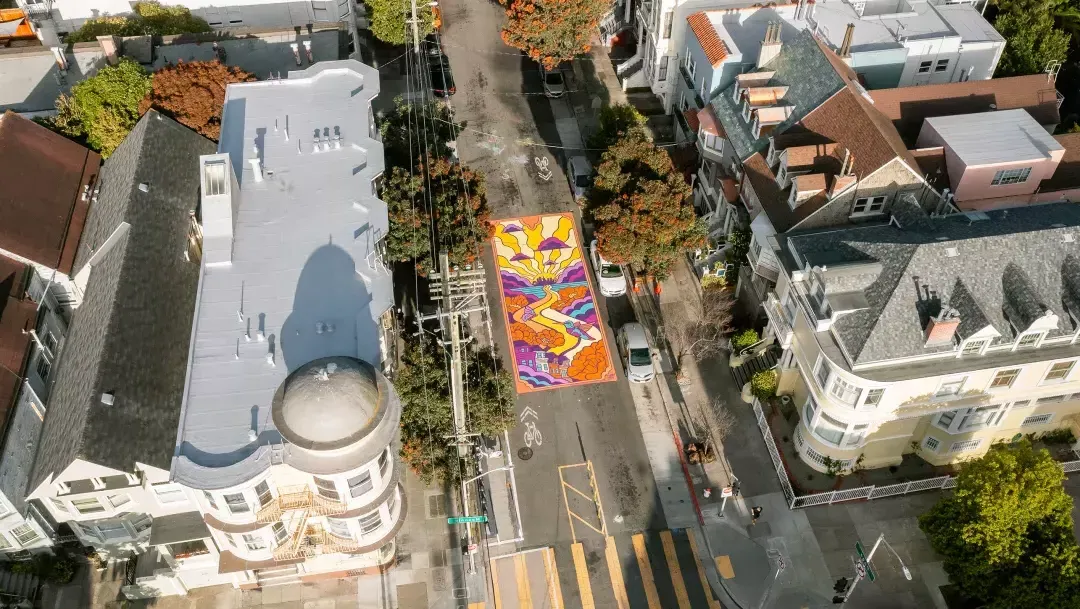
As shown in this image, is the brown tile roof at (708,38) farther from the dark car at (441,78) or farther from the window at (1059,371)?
the window at (1059,371)

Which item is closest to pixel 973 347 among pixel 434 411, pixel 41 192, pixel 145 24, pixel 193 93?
pixel 434 411

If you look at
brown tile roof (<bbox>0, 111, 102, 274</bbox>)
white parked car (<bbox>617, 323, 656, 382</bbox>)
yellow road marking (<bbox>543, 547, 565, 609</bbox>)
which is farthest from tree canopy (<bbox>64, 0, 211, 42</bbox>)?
yellow road marking (<bbox>543, 547, 565, 609</bbox>)

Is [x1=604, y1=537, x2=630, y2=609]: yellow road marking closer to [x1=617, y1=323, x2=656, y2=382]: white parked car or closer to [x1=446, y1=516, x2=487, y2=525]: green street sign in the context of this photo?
[x1=446, y1=516, x2=487, y2=525]: green street sign

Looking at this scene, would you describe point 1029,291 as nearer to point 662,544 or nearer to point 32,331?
point 662,544

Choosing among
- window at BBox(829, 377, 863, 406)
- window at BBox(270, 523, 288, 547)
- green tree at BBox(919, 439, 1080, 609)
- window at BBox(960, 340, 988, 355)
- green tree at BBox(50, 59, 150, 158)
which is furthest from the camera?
green tree at BBox(50, 59, 150, 158)

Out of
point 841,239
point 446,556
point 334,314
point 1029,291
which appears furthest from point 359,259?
point 1029,291

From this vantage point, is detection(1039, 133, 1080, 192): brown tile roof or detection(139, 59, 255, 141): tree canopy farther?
detection(139, 59, 255, 141): tree canopy

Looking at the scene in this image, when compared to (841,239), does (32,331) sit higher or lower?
lower
